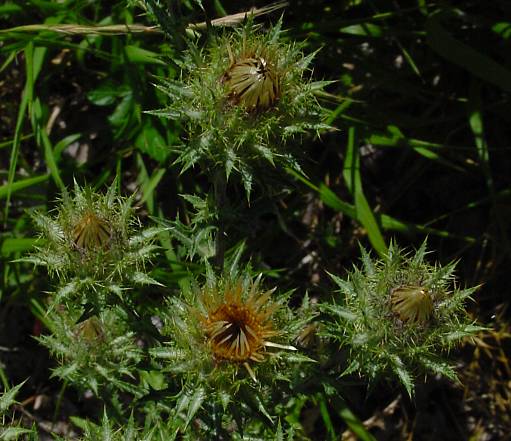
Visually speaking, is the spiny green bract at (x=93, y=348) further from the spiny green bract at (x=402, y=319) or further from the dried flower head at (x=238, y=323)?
the spiny green bract at (x=402, y=319)

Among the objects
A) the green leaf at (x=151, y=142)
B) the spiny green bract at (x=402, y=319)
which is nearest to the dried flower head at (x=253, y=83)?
the spiny green bract at (x=402, y=319)

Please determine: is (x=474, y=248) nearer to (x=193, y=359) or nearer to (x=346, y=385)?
(x=346, y=385)

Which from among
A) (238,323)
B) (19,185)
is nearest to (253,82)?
(238,323)

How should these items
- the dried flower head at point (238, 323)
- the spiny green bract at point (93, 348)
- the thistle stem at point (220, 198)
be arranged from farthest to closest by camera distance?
the spiny green bract at point (93, 348), the thistle stem at point (220, 198), the dried flower head at point (238, 323)

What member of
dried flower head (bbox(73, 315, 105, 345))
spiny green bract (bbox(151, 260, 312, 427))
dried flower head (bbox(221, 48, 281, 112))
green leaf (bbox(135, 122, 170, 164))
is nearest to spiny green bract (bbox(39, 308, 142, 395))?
dried flower head (bbox(73, 315, 105, 345))

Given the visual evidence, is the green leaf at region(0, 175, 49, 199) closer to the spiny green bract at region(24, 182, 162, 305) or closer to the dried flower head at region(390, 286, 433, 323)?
the spiny green bract at region(24, 182, 162, 305)

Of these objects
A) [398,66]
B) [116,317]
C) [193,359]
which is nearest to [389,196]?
[398,66]

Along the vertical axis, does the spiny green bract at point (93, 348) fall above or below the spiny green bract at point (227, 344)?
below

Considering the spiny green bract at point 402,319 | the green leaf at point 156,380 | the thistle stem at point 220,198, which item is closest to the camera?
the spiny green bract at point 402,319

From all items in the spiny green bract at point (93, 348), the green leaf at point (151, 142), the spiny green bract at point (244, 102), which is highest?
the spiny green bract at point (244, 102)
